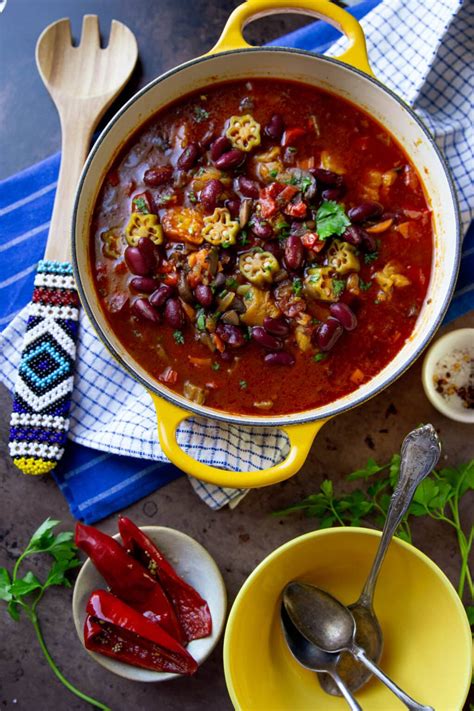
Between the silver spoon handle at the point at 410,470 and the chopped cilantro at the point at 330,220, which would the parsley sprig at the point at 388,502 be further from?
the chopped cilantro at the point at 330,220

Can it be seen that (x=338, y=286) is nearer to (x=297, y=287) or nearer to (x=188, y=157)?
(x=297, y=287)

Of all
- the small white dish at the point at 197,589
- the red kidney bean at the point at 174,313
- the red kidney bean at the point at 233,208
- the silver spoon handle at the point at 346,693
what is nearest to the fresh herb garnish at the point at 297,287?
the red kidney bean at the point at 233,208

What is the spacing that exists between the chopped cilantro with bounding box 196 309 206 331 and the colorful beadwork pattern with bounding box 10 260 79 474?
612 mm

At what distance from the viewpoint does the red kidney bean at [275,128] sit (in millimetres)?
3035

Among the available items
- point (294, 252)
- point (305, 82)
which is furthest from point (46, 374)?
point (305, 82)

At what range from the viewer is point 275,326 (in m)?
2.93

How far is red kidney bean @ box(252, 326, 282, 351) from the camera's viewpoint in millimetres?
2930

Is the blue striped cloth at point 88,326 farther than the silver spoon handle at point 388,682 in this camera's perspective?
Yes

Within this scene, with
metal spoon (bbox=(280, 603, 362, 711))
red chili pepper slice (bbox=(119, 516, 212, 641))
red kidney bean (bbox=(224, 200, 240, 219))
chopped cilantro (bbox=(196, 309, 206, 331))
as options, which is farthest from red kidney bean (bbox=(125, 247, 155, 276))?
metal spoon (bbox=(280, 603, 362, 711))

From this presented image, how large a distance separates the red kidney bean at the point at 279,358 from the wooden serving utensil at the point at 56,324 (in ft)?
2.95

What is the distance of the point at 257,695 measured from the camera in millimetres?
2963

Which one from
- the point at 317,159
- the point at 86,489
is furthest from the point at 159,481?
the point at 317,159

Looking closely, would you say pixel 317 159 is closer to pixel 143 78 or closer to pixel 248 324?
pixel 248 324

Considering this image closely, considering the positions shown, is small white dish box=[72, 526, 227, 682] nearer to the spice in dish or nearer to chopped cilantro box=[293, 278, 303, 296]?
chopped cilantro box=[293, 278, 303, 296]
